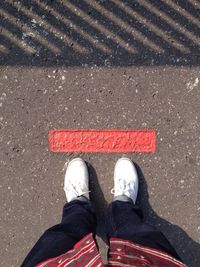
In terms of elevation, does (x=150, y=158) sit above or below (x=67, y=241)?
above

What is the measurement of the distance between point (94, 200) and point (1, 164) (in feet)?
2.37

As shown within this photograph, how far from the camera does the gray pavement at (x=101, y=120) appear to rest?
2.35m

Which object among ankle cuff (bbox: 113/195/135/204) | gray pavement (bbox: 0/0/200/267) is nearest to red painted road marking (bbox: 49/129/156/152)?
gray pavement (bbox: 0/0/200/267)

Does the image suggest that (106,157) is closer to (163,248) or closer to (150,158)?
(150,158)

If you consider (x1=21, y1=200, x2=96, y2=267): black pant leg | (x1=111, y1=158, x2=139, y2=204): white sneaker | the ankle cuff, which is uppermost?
(x1=111, y1=158, x2=139, y2=204): white sneaker

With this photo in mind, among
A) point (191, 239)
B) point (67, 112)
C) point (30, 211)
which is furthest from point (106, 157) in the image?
point (191, 239)

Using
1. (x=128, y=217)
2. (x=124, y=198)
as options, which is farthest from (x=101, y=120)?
(x=128, y=217)

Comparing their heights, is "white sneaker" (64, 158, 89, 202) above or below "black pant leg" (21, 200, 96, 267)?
above

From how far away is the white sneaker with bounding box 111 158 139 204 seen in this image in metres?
2.38

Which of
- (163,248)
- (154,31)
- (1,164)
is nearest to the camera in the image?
(163,248)

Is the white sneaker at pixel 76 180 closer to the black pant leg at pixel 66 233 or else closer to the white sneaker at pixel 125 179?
the black pant leg at pixel 66 233

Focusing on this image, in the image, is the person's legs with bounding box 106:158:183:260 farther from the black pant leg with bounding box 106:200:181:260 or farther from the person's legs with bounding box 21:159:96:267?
the person's legs with bounding box 21:159:96:267

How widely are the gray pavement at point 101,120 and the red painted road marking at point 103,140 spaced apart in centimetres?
4

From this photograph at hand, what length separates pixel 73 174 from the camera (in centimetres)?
237
